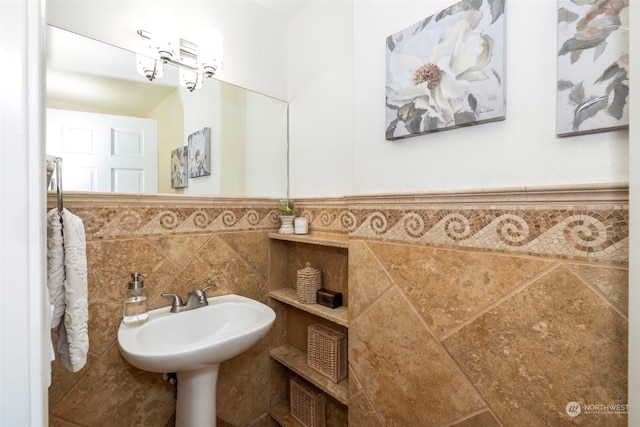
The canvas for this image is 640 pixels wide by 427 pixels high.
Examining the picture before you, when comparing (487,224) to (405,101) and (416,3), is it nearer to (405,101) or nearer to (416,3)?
(405,101)

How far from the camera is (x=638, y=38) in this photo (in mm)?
546

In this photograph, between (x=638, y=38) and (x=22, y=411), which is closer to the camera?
(x=22, y=411)

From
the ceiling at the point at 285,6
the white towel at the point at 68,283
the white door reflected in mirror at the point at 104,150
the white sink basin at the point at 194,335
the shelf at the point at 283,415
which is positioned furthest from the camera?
the ceiling at the point at 285,6

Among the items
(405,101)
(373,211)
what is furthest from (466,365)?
(405,101)

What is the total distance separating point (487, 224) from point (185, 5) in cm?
162

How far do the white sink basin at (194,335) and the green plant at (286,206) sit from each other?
502 millimetres

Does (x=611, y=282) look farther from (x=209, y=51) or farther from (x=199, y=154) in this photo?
(x=209, y=51)

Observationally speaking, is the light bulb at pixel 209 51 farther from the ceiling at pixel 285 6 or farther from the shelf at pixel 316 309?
the shelf at pixel 316 309

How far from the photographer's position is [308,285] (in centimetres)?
135

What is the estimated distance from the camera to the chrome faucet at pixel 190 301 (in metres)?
1.17

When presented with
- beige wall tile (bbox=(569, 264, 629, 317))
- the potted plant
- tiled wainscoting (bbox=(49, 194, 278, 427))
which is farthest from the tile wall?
tiled wainscoting (bbox=(49, 194, 278, 427))

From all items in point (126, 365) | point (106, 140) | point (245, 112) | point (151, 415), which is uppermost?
point (245, 112)

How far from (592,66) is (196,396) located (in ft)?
5.36

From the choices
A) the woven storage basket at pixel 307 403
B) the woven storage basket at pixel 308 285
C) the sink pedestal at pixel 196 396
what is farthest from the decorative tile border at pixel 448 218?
the woven storage basket at pixel 307 403
